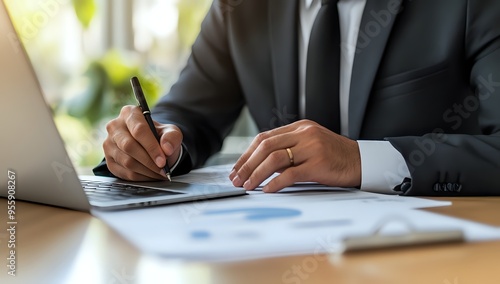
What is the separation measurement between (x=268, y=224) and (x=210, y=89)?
3.65 ft

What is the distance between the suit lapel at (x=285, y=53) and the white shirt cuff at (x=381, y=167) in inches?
19.3

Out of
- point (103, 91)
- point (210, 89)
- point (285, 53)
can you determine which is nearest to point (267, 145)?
point (285, 53)

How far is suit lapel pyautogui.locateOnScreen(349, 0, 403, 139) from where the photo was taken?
4.56 ft

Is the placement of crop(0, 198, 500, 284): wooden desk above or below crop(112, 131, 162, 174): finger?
above

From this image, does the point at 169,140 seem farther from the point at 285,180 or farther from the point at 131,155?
the point at 285,180

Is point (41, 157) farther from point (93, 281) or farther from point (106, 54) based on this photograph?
point (106, 54)

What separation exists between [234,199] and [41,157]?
0.86 ft

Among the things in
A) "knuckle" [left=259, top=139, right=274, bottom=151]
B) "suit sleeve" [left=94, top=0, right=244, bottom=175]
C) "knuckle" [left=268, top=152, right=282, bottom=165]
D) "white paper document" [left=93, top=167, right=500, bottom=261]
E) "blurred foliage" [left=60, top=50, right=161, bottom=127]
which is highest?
"white paper document" [left=93, top=167, right=500, bottom=261]

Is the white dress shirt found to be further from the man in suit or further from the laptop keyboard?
the laptop keyboard

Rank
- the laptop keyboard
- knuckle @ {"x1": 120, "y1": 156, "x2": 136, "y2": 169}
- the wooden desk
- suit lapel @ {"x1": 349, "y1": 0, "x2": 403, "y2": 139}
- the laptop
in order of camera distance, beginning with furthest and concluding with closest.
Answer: suit lapel @ {"x1": 349, "y1": 0, "x2": 403, "y2": 139}, knuckle @ {"x1": 120, "y1": 156, "x2": 136, "y2": 169}, the laptop keyboard, the laptop, the wooden desk

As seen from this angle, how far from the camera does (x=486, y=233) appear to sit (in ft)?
2.19

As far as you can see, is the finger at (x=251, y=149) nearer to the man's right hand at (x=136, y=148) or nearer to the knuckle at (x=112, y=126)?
the man's right hand at (x=136, y=148)

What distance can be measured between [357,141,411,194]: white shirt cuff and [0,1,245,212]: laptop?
240 mm

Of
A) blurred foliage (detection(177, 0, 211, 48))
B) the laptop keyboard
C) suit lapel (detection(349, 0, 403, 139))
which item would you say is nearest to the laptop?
the laptop keyboard
